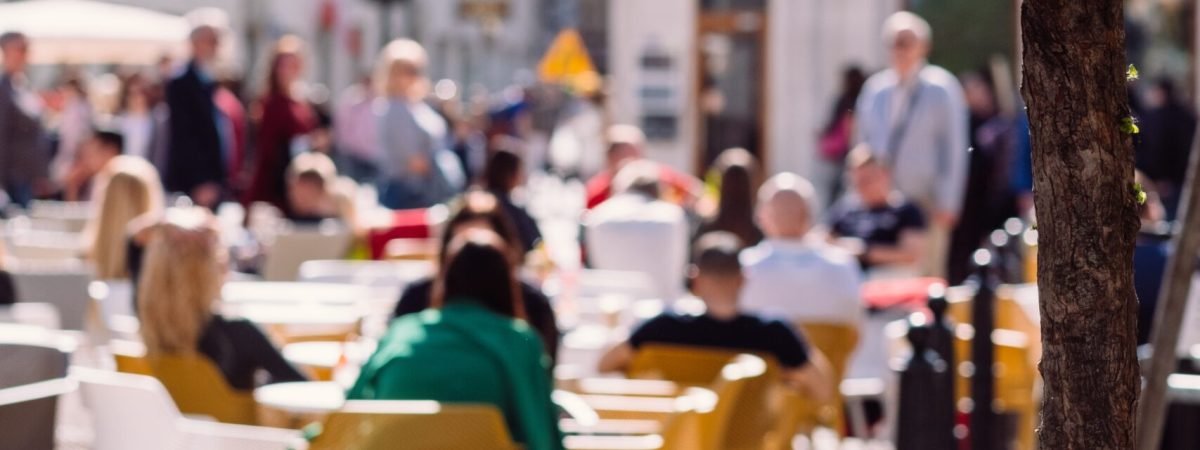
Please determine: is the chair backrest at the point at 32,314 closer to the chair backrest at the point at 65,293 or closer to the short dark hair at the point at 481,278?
the chair backrest at the point at 65,293

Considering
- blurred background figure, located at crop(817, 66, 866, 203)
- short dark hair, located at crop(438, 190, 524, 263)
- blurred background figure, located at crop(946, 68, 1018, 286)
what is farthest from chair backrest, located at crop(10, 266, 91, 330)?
blurred background figure, located at crop(817, 66, 866, 203)

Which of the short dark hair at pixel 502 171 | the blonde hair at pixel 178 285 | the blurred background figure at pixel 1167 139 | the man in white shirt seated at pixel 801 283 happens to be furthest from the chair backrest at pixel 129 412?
the blurred background figure at pixel 1167 139

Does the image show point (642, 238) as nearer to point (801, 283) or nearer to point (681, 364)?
point (801, 283)

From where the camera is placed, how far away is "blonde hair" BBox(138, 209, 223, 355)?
7117 mm

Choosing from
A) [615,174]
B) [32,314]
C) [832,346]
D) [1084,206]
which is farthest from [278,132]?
[1084,206]

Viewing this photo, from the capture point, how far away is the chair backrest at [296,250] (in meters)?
12.3

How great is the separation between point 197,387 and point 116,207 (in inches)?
165

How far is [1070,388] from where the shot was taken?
10.3ft

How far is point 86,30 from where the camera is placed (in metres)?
21.3

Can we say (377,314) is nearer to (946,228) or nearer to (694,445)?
(694,445)

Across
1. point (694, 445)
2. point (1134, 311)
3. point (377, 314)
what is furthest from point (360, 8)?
point (1134, 311)

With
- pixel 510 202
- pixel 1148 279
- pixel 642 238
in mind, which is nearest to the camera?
pixel 1148 279

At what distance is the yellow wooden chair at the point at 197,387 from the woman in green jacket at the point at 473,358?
1134mm

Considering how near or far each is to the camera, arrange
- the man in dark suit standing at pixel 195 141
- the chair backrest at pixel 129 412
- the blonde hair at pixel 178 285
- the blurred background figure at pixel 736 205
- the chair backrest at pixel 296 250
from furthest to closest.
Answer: the man in dark suit standing at pixel 195 141
the chair backrest at pixel 296 250
the blurred background figure at pixel 736 205
the blonde hair at pixel 178 285
the chair backrest at pixel 129 412
